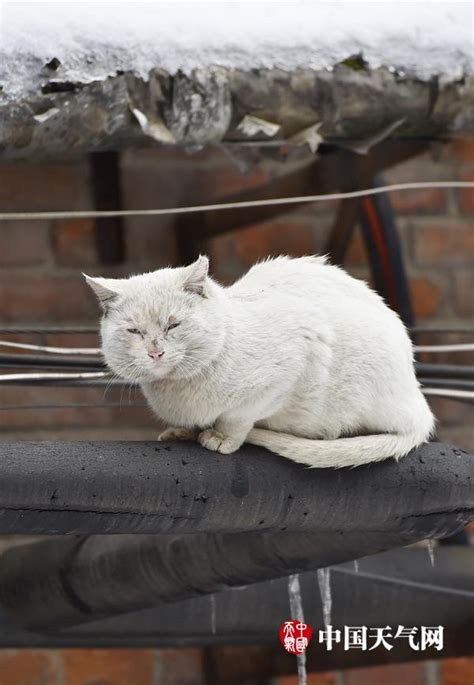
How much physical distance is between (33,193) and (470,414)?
1183 millimetres

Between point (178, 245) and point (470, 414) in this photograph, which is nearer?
point (178, 245)

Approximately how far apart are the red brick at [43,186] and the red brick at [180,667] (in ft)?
3.35

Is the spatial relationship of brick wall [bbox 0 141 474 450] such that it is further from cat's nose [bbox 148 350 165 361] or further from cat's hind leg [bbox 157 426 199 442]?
cat's nose [bbox 148 350 165 361]

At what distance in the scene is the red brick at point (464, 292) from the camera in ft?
10.7

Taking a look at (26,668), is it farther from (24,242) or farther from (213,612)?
(24,242)

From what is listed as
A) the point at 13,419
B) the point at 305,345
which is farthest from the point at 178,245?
the point at 305,345

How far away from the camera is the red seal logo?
2.15 metres

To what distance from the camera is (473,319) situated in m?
3.29

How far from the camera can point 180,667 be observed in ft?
9.84

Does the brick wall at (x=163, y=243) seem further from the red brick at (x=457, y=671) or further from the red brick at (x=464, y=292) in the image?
the red brick at (x=457, y=671)

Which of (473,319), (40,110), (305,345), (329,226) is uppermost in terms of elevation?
(40,110)

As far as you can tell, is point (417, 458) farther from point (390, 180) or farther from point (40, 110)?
point (390, 180)

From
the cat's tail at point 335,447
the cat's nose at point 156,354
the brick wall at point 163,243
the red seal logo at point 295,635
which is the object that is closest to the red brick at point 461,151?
the brick wall at point 163,243

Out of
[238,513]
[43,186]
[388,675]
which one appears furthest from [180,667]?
[238,513]
